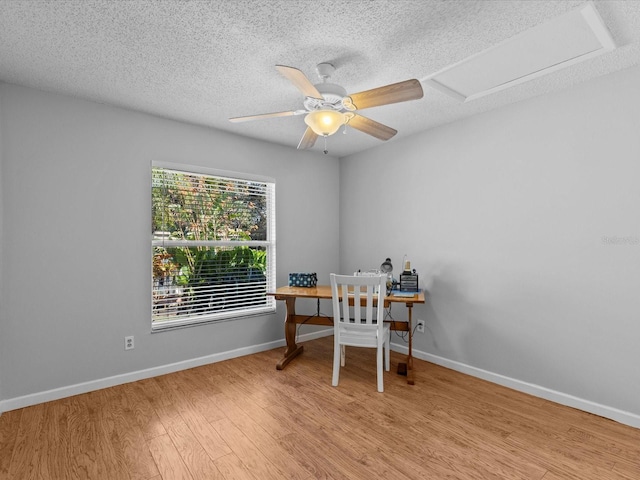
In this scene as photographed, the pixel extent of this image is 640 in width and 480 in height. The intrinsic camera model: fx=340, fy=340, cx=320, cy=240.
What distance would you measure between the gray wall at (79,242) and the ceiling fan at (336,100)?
1328 millimetres

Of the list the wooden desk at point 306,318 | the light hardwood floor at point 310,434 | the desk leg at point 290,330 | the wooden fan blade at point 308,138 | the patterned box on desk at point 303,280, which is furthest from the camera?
the patterned box on desk at point 303,280

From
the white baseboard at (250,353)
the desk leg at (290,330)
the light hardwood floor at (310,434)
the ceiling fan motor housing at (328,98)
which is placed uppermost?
the ceiling fan motor housing at (328,98)

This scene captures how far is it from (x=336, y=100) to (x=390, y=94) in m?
0.42

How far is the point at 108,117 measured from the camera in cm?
296

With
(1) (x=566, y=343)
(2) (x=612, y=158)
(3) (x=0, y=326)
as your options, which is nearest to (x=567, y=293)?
(1) (x=566, y=343)

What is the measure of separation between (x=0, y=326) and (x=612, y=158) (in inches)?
181

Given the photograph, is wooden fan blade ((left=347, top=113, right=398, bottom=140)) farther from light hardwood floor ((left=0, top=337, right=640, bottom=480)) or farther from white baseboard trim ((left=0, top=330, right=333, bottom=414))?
white baseboard trim ((left=0, top=330, right=333, bottom=414))

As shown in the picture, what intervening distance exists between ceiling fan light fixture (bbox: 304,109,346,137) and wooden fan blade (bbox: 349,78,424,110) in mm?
154

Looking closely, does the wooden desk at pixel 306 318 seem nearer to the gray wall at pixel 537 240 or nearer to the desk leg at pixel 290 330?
the desk leg at pixel 290 330

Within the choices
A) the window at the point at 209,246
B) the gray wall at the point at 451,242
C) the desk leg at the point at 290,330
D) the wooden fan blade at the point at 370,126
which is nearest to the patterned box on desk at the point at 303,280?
the desk leg at the point at 290,330

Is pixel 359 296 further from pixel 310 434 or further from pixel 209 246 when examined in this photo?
pixel 209 246

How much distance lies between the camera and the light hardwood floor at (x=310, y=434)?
188 centimetres

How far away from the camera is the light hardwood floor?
1.88m

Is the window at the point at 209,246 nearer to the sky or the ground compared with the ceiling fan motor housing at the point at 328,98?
nearer to the ground
